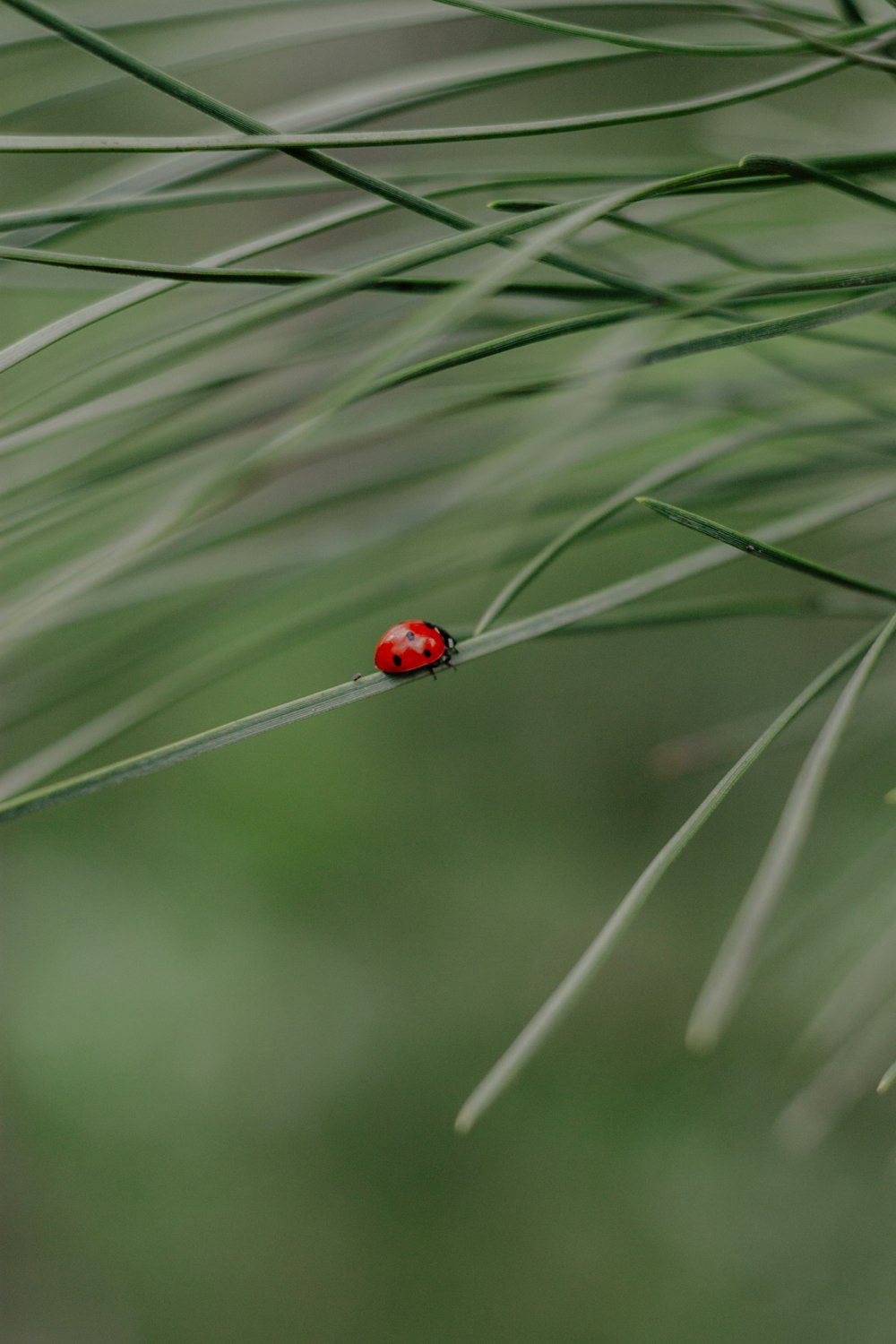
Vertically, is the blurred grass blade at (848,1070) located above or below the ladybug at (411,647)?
below

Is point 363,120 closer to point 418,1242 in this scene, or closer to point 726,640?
point 726,640

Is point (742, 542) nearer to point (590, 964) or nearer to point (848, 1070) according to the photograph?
point (590, 964)

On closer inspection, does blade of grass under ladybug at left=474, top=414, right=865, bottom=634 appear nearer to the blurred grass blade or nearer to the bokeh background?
the blurred grass blade

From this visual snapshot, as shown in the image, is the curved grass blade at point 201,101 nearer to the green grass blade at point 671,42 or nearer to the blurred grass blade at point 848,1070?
the green grass blade at point 671,42

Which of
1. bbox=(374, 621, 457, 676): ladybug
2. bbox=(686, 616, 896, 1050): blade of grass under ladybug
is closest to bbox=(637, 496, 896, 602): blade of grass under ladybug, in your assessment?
bbox=(686, 616, 896, 1050): blade of grass under ladybug

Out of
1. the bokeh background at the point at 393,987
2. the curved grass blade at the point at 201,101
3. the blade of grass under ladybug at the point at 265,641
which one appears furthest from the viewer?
the bokeh background at the point at 393,987

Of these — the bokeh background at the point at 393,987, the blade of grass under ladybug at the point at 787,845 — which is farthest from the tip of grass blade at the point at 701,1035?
the bokeh background at the point at 393,987

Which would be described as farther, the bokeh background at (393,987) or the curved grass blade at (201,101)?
the bokeh background at (393,987)
